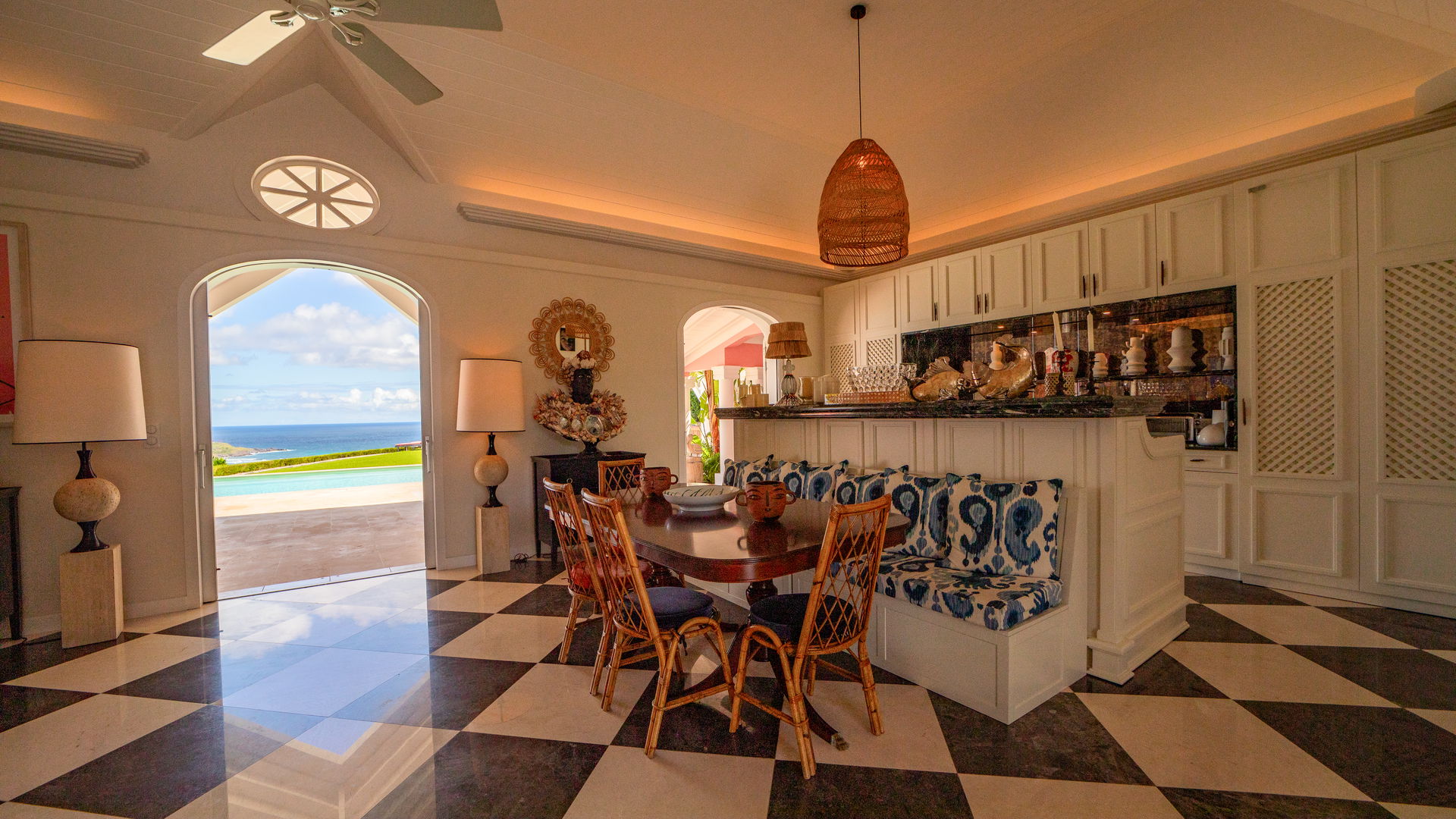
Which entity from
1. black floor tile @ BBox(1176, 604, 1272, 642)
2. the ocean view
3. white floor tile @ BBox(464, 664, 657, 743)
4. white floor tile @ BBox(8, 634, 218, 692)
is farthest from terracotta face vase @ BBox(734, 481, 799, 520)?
the ocean view

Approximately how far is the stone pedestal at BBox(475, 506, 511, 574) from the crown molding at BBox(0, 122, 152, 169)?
289cm

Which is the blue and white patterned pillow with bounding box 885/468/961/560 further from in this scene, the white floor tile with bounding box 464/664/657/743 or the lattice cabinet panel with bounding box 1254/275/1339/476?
the lattice cabinet panel with bounding box 1254/275/1339/476

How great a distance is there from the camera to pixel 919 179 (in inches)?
205

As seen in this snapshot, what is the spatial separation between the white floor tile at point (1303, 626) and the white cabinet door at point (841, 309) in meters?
3.93

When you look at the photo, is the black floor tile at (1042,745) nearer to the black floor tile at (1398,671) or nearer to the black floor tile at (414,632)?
the black floor tile at (1398,671)

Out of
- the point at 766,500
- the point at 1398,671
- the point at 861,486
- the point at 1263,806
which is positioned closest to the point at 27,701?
the point at 766,500

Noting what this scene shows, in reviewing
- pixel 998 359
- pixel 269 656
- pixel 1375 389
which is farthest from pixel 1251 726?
pixel 269 656

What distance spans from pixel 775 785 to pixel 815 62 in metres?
4.19

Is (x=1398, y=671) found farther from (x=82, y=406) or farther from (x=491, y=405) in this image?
(x=82, y=406)

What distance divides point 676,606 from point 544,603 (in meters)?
1.71

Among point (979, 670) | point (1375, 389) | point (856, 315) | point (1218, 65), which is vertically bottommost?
point (979, 670)

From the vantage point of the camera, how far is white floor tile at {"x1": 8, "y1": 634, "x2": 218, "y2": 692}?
2.49 m

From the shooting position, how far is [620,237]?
4.86 meters

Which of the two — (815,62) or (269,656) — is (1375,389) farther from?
(269,656)
